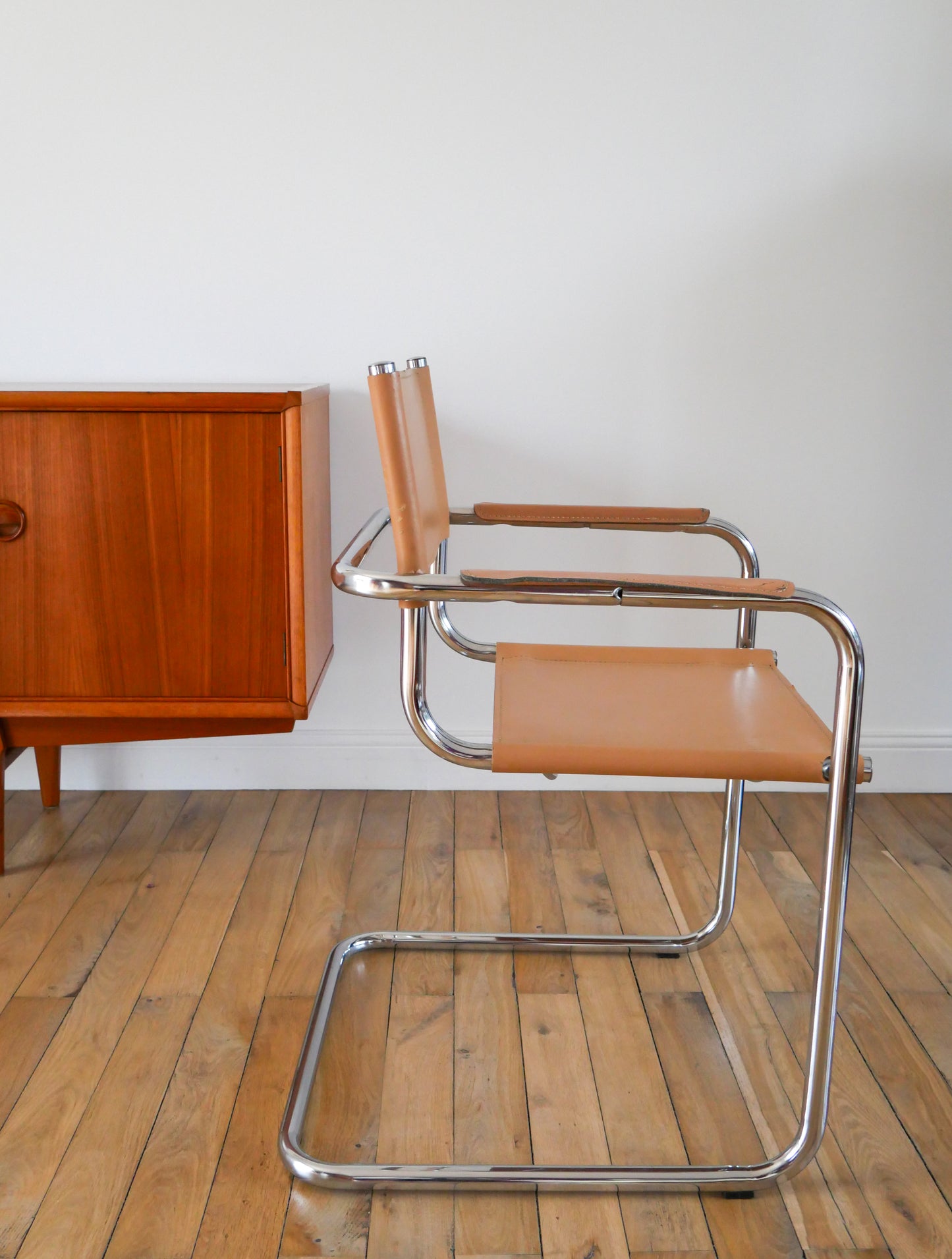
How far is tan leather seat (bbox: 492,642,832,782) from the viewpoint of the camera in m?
1.14

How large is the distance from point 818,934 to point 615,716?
0.32 m

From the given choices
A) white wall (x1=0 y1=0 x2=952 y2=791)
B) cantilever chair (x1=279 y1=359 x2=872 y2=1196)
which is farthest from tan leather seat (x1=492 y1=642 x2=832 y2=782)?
white wall (x1=0 y1=0 x2=952 y2=791)

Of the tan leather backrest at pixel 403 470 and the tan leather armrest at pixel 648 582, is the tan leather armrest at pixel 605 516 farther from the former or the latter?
the tan leather armrest at pixel 648 582

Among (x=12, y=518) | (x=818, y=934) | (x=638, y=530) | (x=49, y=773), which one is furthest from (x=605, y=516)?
(x=49, y=773)

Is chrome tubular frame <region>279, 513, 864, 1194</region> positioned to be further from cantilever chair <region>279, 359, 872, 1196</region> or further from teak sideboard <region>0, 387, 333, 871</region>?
teak sideboard <region>0, 387, 333, 871</region>

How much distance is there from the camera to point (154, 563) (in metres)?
1.80

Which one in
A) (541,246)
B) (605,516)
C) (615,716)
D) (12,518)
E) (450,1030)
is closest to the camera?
(615,716)

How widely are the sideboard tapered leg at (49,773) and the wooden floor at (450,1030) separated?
4 cm

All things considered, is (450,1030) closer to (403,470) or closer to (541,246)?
(403,470)

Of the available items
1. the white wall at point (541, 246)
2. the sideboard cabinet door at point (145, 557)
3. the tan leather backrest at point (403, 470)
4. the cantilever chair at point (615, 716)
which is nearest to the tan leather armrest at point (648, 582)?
the cantilever chair at point (615, 716)

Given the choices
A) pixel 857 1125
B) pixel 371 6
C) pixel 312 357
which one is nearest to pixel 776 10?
pixel 371 6

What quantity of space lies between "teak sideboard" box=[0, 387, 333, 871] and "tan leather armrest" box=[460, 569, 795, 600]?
0.76m

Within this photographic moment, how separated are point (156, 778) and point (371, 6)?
1.56 meters

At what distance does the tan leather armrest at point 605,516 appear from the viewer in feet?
5.25
